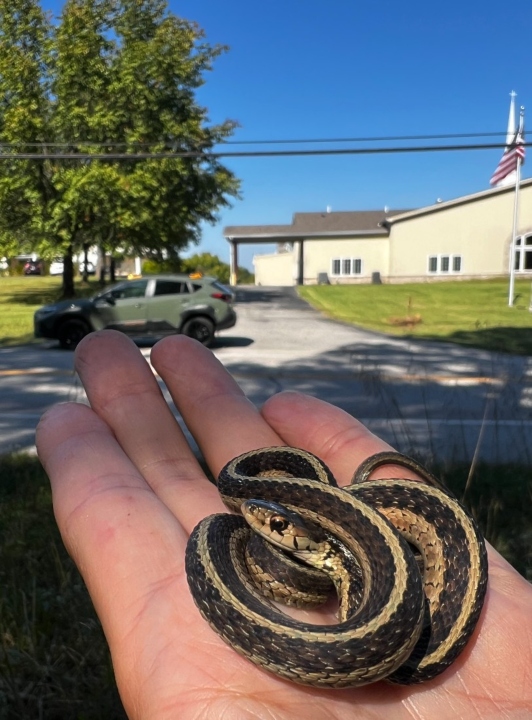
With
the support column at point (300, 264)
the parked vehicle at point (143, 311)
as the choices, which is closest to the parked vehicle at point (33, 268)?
the support column at point (300, 264)

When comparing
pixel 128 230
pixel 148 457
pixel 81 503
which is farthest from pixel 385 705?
pixel 128 230

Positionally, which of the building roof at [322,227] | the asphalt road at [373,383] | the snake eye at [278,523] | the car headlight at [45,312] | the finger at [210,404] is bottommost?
the asphalt road at [373,383]

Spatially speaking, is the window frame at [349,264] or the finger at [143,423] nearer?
the finger at [143,423]

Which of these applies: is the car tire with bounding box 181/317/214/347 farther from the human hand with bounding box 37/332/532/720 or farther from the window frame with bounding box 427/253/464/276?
the window frame with bounding box 427/253/464/276

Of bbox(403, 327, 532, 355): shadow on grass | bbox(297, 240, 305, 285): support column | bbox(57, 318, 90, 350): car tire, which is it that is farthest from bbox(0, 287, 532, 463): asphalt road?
bbox(297, 240, 305, 285): support column

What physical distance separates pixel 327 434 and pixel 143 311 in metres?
10.0

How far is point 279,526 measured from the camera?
200cm

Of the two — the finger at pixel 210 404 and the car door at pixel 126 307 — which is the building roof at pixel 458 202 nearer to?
the car door at pixel 126 307

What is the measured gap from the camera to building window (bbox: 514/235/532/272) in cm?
2545

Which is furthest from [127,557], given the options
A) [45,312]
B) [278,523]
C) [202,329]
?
[45,312]

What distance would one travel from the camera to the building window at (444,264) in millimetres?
28288

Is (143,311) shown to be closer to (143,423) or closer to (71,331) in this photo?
(71,331)

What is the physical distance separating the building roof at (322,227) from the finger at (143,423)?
71.7 feet

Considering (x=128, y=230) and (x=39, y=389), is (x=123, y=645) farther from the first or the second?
(x=128, y=230)
